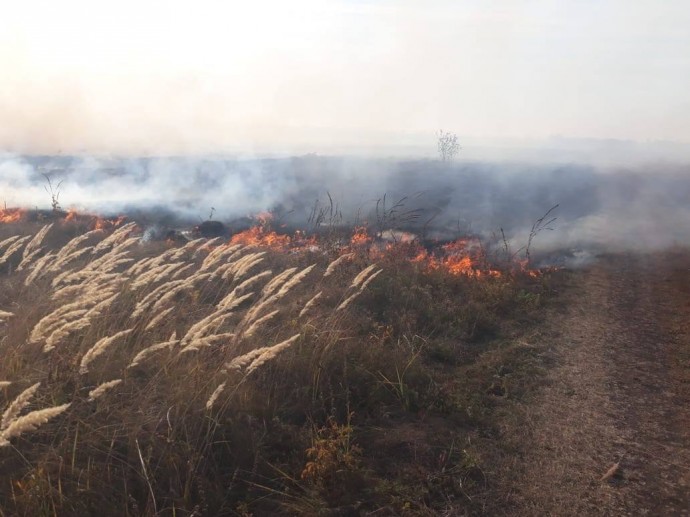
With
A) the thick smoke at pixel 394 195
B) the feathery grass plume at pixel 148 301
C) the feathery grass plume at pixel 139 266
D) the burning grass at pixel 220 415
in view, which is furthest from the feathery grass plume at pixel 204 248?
the thick smoke at pixel 394 195

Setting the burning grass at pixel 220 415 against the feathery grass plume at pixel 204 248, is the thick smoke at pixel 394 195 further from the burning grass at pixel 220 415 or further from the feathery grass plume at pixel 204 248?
the burning grass at pixel 220 415

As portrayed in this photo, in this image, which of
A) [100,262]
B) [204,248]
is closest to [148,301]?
[100,262]

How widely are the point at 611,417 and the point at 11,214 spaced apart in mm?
20510

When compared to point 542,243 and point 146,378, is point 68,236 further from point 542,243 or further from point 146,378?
point 542,243

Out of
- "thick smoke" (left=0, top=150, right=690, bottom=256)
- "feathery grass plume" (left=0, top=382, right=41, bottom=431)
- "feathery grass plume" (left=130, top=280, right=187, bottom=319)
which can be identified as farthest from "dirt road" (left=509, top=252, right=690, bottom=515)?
"thick smoke" (left=0, top=150, right=690, bottom=256)

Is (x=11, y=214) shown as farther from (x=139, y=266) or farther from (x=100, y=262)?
(x=139, y=266)

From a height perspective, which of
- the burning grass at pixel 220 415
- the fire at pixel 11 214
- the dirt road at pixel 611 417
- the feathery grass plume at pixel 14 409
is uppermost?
the fire at pixel 11 214

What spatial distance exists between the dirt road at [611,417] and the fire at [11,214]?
57.7 ft

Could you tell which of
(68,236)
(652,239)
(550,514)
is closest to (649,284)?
(652,239)

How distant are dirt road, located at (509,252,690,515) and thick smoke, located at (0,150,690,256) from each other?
22.6 ft

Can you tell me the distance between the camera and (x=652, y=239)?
50.0ft

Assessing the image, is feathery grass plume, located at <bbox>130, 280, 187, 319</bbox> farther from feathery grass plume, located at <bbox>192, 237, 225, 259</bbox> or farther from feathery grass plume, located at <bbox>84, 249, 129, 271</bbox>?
feathery grass plume, located at <bbox>192, 237, 225, 259</bbox>

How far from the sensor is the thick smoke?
18.0m

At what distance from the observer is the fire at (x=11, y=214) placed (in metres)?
16.5
